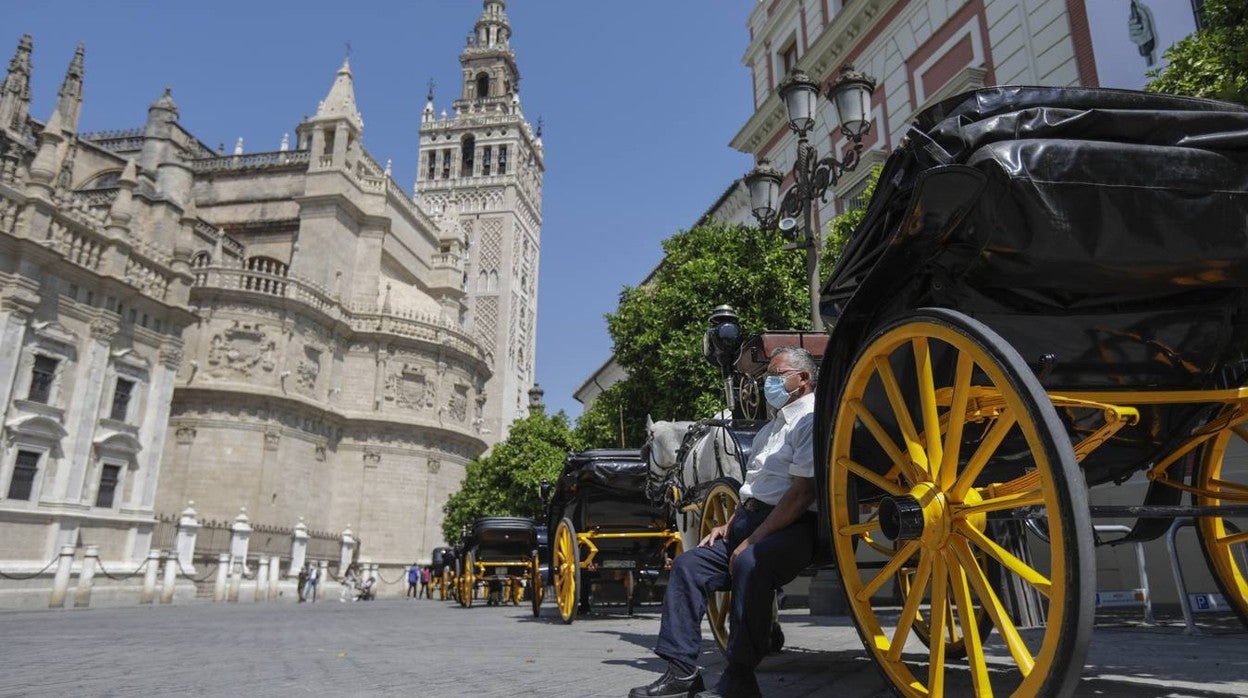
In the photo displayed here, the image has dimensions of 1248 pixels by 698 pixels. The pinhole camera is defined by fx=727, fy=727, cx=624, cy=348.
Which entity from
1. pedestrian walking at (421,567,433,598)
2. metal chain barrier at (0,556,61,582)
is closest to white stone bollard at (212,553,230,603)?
metal chain barrier at (0,556,61,582)

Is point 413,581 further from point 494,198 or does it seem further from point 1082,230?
point 494,198

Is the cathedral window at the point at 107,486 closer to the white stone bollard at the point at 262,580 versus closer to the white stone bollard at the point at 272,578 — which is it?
the white stone bollard at the point at 262,580

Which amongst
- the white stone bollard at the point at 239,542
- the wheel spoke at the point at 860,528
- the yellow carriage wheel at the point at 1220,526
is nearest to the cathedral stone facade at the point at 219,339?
the white stone bollard at the point at 239,542

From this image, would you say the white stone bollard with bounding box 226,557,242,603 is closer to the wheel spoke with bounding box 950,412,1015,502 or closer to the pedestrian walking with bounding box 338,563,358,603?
the pedestrian walking with bounding box 338,563,358,603

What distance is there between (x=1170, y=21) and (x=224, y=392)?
1411 inches

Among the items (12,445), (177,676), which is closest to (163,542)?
(12,445)

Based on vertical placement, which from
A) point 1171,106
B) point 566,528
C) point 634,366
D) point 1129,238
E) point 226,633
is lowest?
point 226,633

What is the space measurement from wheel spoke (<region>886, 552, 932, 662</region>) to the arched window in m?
72.6

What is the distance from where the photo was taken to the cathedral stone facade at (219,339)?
20078 millimetres

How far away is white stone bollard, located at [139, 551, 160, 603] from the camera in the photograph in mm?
21250

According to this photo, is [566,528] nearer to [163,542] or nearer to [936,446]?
[936,446]

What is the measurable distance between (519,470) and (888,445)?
31168mm

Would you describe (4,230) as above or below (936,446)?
above

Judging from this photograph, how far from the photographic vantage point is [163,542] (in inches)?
1014
